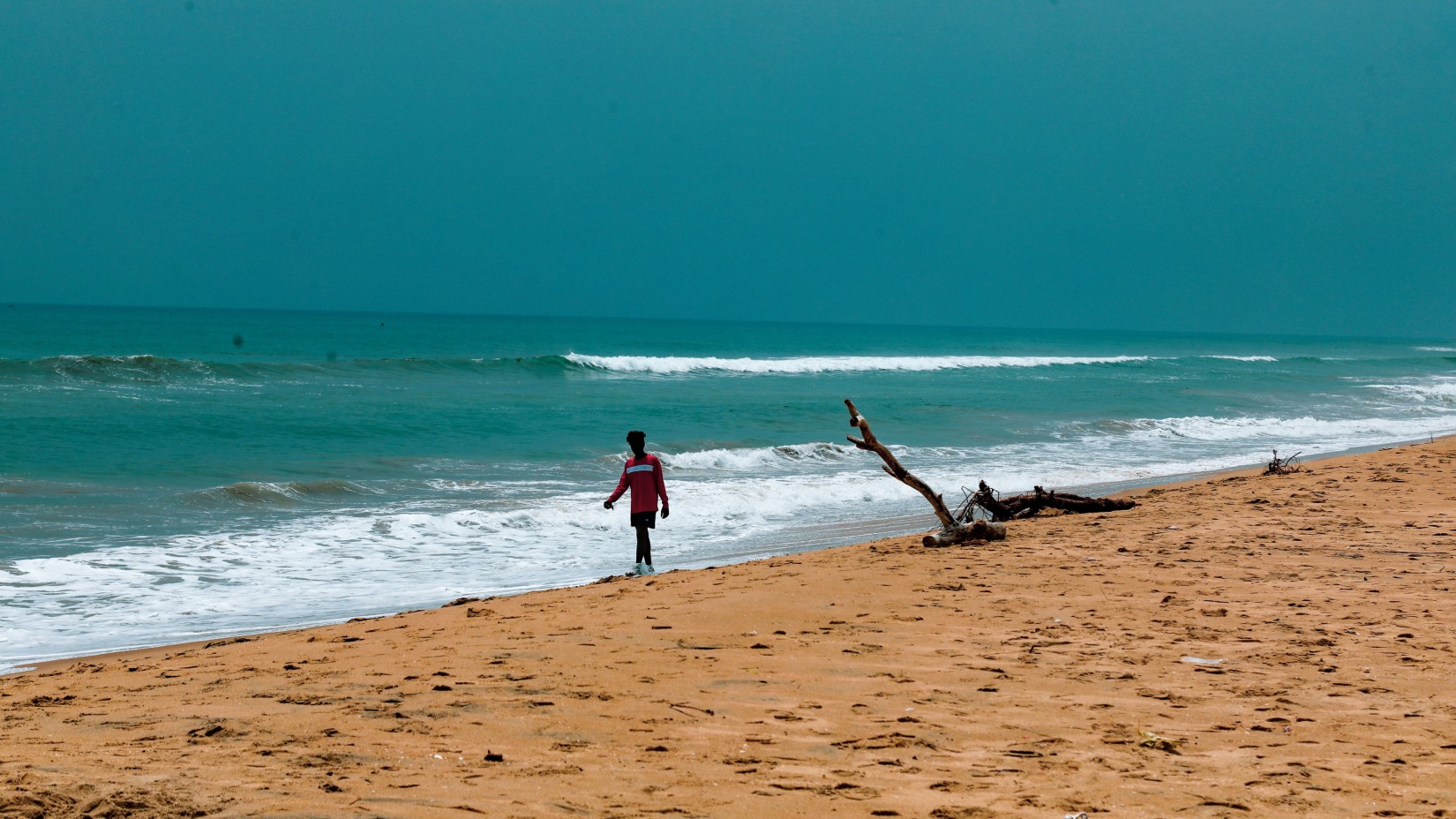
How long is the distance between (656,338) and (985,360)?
35800 millimetres

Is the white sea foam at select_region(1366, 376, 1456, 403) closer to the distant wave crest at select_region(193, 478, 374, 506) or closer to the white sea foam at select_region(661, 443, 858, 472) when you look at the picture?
the white sea foam at select_region(661, 443, 858, 472)

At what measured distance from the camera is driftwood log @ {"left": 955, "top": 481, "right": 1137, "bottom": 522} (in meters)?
11.2

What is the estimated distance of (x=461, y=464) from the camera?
17.3 m

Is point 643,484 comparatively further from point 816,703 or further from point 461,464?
point 461,464

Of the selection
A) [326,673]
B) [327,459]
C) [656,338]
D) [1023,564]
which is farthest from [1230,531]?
[656,338]

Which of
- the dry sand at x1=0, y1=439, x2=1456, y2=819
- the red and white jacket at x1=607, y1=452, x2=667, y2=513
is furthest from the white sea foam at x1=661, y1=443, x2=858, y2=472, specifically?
the dry sand at x1=0, y1=439, x2=1456, y2=819

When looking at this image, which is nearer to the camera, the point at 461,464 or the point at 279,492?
the point at 279,492

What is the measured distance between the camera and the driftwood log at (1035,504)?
11195 millimetres

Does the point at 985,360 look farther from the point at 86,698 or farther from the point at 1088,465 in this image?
the point at 86,698

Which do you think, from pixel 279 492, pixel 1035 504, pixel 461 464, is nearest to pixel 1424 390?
pixel 1035 504

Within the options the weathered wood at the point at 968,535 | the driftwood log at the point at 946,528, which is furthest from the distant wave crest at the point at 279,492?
the weathered wood at the point at 968,535

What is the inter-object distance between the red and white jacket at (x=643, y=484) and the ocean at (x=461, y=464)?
77 centimetres

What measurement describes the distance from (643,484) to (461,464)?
8010 millimetres

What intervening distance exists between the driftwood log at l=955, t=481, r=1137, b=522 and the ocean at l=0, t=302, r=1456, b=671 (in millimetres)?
1507
